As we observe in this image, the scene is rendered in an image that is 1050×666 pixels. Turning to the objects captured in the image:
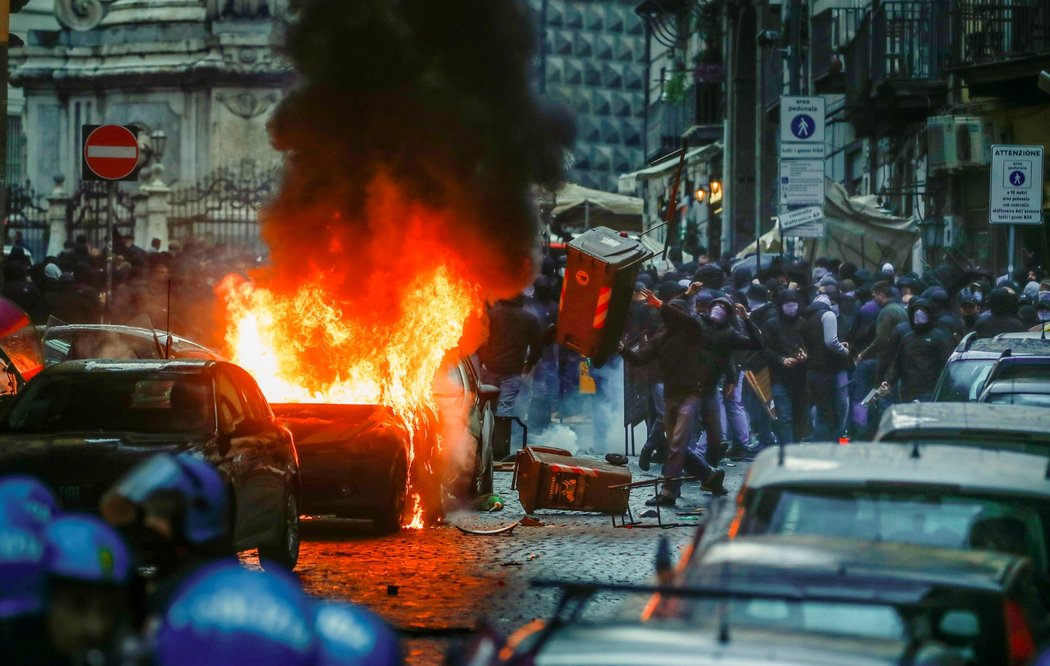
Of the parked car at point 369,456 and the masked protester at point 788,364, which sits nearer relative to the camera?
the parked car at point 369,456

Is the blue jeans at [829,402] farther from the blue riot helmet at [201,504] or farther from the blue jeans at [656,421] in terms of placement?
the blue riot helmet at [201,504]

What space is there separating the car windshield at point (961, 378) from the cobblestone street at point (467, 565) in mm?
2034

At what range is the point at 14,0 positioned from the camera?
18.5 meters

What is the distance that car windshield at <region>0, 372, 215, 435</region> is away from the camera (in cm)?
1051

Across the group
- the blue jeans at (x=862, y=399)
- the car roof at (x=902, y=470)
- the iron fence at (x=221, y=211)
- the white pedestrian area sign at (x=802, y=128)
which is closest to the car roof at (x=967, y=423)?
the car roof at (x=902, y=470)

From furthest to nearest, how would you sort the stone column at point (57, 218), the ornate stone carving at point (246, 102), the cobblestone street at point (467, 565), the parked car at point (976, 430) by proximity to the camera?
the ornate stone carving at point (246, 102) → the stone column at point (57, 218) → the cobblestone street at point (467, 565) → the parked car at point (976, 430)

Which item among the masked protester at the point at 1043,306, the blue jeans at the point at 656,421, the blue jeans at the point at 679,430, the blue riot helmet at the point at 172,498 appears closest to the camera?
the blue riot helmet at the point at 172,498

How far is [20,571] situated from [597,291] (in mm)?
14978

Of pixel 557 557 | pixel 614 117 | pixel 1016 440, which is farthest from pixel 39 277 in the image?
pixel 614 117

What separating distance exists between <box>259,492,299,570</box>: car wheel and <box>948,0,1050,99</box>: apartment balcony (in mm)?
17542

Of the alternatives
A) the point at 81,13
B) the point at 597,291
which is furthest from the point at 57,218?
the point at 597,291

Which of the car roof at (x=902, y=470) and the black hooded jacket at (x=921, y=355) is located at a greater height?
the car roof at (x=902, y=470)

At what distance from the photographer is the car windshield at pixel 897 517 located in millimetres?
6148

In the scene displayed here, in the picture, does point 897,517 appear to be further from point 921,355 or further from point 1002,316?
point 921,355
